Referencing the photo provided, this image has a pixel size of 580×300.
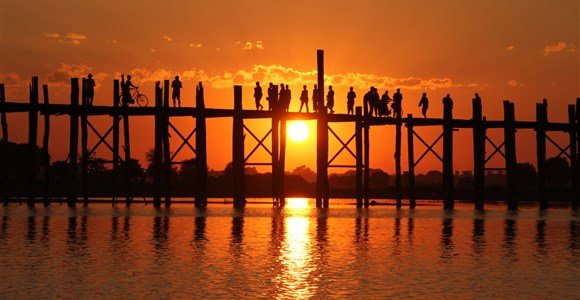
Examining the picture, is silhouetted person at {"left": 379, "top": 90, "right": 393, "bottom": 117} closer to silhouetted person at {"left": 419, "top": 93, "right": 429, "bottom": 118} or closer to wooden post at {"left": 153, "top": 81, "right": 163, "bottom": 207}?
silhouetted person at {"left": 419, "top": 93, "right": 429, "bottom": 118}

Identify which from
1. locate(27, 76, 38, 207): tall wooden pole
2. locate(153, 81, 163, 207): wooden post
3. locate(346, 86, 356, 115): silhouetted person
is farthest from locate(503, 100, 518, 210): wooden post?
locate(27, 76, 38, 207): tall wooden pole

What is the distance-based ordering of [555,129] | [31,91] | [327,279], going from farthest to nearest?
1. [555,129]
2. [31,91]
3. [327,279]

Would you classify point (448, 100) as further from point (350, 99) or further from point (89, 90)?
point (89, 90)

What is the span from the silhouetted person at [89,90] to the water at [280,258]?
4382 mm

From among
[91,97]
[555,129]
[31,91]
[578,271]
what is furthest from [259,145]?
[578,271]

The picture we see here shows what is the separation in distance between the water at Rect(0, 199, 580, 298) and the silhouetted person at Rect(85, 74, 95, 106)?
4382 mm

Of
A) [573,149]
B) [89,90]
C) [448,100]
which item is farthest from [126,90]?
[573,149]

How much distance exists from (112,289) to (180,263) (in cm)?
348

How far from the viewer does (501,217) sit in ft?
116

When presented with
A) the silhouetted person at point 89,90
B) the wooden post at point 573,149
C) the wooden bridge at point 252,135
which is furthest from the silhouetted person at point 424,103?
the silhouetted person at point 89,90

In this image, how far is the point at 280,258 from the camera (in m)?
18.9

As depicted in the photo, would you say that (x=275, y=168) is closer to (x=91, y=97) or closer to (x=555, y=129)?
(x=91, y=97)

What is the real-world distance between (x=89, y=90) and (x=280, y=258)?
15385 millimetres

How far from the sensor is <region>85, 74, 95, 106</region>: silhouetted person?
103 ft
